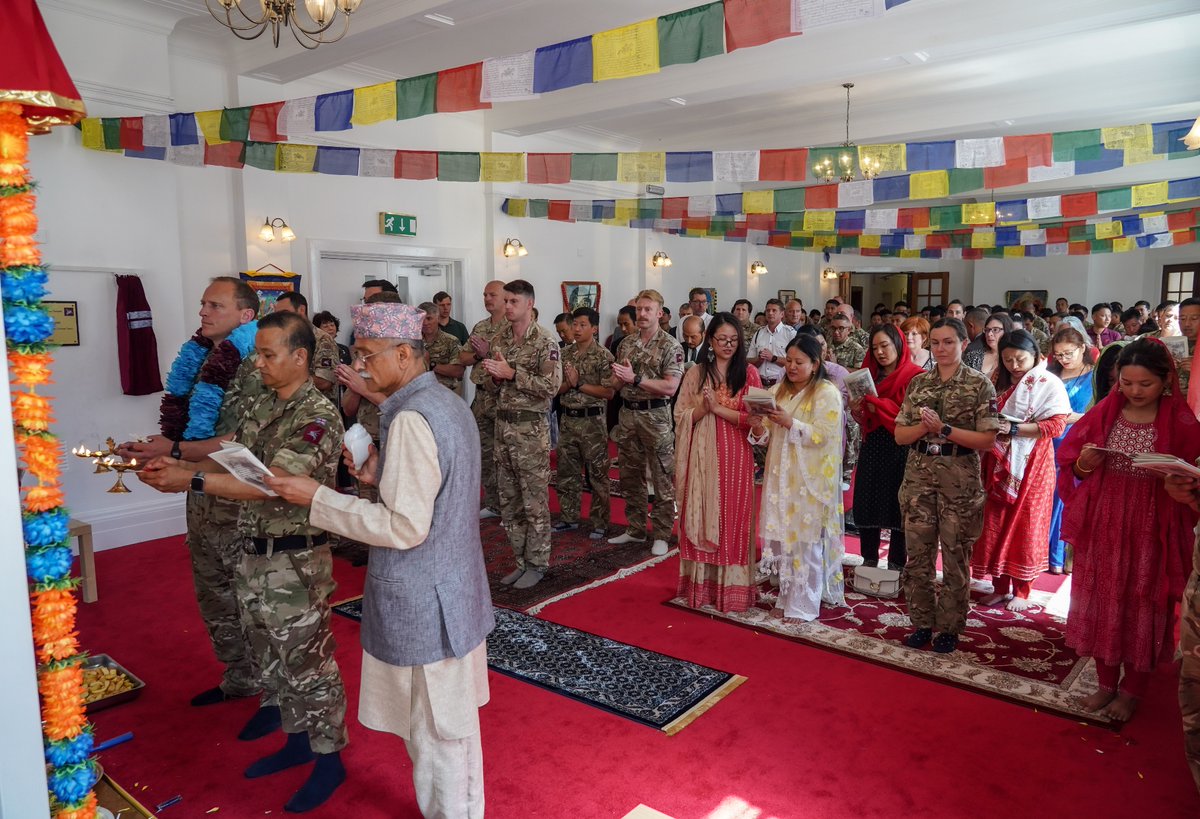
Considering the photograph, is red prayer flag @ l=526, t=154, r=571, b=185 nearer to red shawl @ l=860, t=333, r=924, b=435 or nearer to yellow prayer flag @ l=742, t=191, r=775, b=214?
yellow prayer flag @ l=742, t=191, r=775, b=214

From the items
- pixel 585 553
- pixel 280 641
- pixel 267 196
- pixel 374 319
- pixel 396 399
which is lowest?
pixel 585 553

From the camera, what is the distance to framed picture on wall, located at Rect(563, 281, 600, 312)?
11406 millimetres

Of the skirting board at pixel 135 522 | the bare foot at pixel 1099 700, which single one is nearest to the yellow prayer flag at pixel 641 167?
the bare foot at pixel 1099 700

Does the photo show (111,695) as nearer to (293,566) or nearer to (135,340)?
(293,566)

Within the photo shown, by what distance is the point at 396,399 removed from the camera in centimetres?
229

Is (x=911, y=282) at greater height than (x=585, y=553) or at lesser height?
greater

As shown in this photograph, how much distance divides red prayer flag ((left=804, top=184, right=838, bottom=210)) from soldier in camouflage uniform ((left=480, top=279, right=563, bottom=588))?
3352mm

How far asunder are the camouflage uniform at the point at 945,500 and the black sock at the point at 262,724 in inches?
120

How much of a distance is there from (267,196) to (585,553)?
4.68m

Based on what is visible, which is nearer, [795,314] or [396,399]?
[396,399]

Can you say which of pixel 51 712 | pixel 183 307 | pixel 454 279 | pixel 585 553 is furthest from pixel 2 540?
pixel 454 279

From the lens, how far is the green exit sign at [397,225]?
344 inches

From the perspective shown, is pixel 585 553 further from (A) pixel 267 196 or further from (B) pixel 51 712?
(A) pixel 267 196

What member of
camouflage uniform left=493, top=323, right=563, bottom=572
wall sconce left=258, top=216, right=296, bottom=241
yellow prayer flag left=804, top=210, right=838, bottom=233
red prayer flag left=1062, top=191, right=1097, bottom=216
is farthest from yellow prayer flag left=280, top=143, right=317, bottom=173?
red prayer flag left=1062, top=191, right=1097, bottom=216
